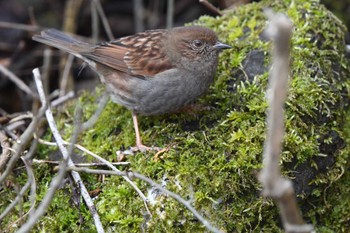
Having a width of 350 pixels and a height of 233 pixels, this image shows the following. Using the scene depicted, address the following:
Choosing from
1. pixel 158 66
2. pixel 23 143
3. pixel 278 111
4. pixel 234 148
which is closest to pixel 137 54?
pixel 158 66

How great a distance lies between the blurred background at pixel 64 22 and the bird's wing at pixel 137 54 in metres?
1.89

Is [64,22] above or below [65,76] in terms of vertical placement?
above

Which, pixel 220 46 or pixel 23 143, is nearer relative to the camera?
pixel 23 143

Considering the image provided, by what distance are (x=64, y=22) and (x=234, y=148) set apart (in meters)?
3.89

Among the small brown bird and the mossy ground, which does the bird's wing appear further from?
the mossy ground

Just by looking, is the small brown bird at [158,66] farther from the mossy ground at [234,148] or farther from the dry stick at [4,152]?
the dry stick at [4,152]

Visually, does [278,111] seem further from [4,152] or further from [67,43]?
[67,43]

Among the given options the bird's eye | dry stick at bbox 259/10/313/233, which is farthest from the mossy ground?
dry stick at bbox 259/10/313/233

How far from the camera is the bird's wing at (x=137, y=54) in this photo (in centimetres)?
426

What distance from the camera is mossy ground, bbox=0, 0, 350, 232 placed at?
3.51 m

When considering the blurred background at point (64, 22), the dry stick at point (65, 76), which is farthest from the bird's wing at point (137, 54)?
the blurred background at point (64, 22)

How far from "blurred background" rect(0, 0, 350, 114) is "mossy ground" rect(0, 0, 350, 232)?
2241mm

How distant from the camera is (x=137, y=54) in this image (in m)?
4.35

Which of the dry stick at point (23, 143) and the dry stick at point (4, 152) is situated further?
the dry stick at point (4, 152)
